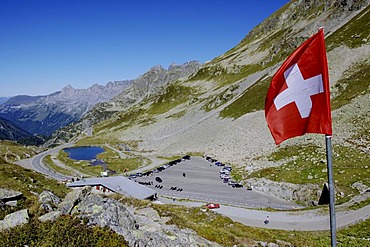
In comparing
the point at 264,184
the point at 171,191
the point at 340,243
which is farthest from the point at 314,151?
the point at 340,243

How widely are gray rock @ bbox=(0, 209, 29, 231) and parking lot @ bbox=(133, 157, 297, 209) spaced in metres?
41.0

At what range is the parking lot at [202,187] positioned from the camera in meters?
52.1

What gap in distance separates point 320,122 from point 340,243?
21.2m

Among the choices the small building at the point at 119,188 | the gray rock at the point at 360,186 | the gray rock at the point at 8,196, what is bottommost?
the gray rock at the point at 360,186

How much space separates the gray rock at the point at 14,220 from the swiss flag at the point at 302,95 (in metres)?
11.9

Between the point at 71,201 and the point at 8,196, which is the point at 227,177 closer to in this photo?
Answer: the point at 71,201

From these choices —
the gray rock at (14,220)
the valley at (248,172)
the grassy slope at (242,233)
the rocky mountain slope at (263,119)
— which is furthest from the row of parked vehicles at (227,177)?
the gray rock at (14,220)

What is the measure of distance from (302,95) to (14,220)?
13.3 metres

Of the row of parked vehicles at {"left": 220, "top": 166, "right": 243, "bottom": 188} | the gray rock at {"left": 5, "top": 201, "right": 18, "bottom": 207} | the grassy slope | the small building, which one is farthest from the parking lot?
the gray rock at {"left": 5, "top": 201, "right": 18, "bottom": 207}

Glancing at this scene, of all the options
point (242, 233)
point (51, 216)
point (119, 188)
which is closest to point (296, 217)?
point (242, 233)

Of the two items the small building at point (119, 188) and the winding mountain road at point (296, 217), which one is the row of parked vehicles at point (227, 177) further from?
the small building at point (119, 188)

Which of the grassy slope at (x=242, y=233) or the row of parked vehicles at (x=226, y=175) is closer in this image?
the grassy slope at (x=242, y=233)

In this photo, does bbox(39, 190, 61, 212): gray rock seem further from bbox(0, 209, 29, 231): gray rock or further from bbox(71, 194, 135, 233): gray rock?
bbox(0, 209, 29, 231): gray rock

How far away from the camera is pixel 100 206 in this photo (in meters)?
14.9
